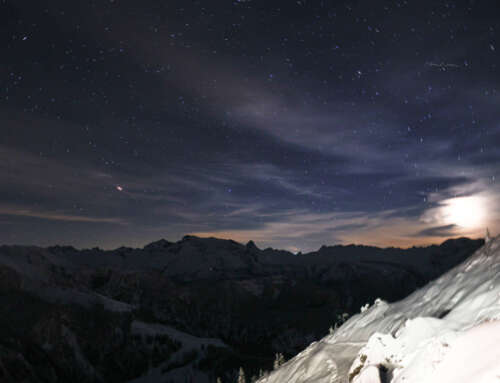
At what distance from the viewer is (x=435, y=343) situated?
622 cm

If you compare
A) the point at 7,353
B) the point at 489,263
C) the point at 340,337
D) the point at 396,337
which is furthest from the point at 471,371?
the point at 7,353

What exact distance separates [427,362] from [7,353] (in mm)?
162261

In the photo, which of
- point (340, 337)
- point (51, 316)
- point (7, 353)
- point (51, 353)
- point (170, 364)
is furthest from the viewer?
point (170, 364)

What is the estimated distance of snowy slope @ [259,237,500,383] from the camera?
215 inches

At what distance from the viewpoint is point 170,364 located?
18012cm

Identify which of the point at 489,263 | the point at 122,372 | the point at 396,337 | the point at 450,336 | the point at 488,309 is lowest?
the point at 122,372

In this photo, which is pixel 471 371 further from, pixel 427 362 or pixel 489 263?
pixel 489 263

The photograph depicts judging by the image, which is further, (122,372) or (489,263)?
(122,372)

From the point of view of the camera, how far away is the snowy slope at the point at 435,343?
5.46 metres

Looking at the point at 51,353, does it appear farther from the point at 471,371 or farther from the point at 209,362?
the point at 471,371

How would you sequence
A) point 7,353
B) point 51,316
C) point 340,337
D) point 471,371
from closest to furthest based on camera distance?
1. point 471,371
2. point 340,337
3. point 7,353
4. point 51,316

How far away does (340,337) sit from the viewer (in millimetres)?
13586

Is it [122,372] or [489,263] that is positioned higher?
[489,263]

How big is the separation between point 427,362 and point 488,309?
6.66 feet
